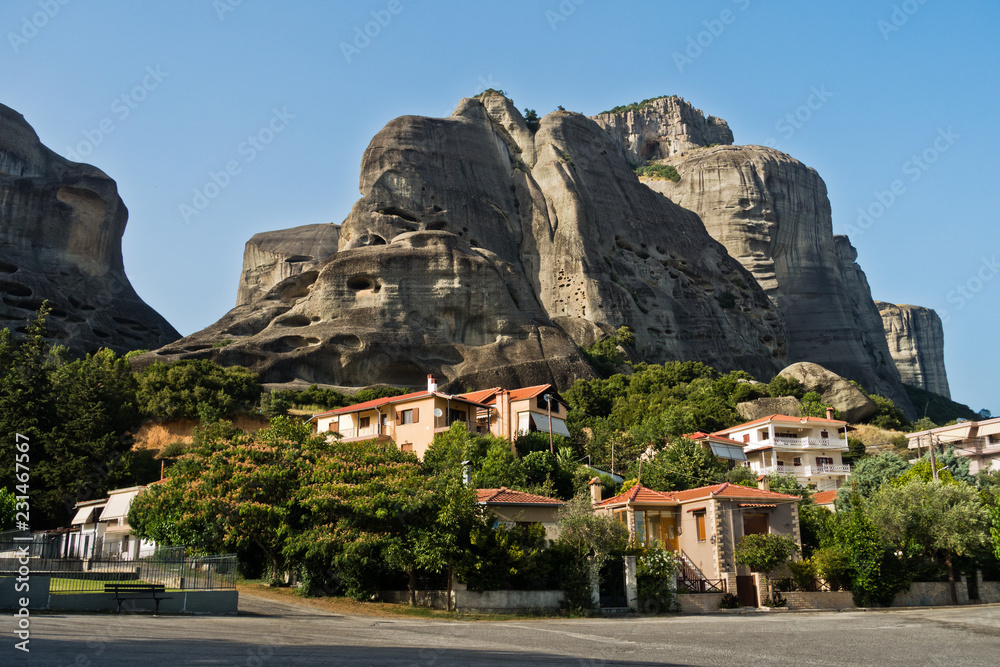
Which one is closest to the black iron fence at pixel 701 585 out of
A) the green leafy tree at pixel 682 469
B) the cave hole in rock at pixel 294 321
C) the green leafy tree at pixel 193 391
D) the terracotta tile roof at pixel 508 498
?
the terracotta tile roof at pixel 508 498

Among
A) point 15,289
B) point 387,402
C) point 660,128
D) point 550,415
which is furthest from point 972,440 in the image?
point 660,128

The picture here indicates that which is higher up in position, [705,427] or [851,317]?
[851,317]

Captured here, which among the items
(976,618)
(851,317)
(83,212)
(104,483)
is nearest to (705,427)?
(976,618)

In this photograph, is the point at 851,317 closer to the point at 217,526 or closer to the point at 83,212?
the point at 83,212

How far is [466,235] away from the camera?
86.6m

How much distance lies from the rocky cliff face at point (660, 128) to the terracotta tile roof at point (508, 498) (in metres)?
114

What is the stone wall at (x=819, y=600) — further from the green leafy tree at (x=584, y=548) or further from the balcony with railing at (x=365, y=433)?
the balcony with railing at (x=365, y=433)

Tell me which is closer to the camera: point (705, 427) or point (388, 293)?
point (705, 427)

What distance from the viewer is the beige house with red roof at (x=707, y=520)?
109 ft

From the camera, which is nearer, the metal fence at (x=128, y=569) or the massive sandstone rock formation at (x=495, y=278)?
the metal fence at (x=128, y=569)

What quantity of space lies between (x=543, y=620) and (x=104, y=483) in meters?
27.1

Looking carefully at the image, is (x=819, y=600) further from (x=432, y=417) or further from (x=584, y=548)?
(x=432, y=417)

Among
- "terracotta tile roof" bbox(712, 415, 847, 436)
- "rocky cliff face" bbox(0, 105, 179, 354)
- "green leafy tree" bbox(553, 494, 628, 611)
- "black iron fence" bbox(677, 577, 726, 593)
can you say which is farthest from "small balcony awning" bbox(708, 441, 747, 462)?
"rocky cliff face" bbox(0, 105, 179, 354)

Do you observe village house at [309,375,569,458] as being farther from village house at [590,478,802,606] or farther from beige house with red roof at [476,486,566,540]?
beige house with red roof at [476,486,566,540]
